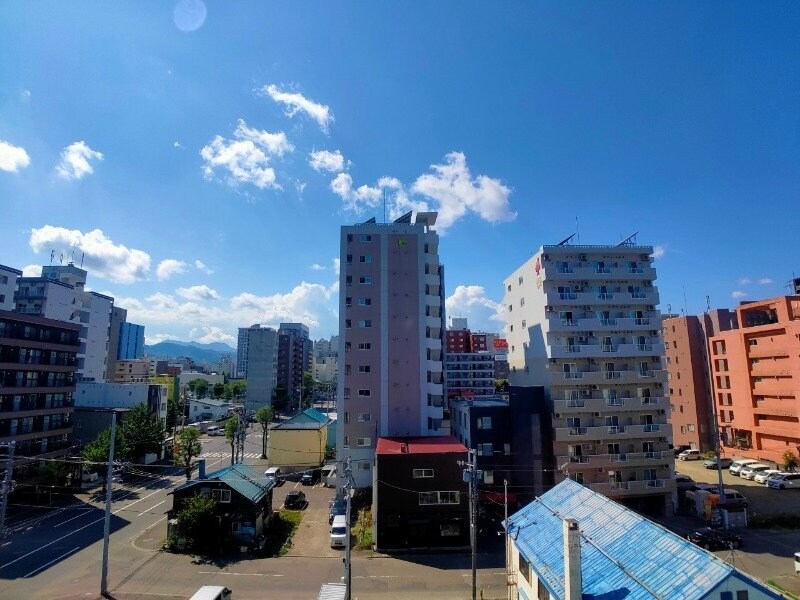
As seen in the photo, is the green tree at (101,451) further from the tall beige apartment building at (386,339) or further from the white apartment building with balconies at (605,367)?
the white apartment building with balconies at (605,367)

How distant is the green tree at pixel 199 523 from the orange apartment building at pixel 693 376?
60.1m

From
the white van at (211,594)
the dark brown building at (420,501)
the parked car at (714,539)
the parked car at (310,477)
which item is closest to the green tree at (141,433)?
the parked car at (310,477)

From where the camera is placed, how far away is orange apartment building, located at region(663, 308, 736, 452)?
63.1 m

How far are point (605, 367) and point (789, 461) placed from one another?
29896 millimetres

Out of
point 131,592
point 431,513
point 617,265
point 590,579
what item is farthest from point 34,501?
point 617,265

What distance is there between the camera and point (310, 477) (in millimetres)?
49531

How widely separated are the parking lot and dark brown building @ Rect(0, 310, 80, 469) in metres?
66.5

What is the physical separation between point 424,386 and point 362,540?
1683 centimetres

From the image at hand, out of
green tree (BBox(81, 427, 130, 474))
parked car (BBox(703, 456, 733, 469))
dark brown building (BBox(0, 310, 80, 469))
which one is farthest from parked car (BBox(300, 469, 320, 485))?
parked car (BBox(703, 456, 733, 469))

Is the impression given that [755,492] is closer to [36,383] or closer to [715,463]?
[715,463]

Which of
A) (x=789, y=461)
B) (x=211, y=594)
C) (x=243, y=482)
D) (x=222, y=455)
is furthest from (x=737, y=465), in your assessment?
(x=222, y=455)

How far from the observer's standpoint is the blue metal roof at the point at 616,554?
1334 centimetres

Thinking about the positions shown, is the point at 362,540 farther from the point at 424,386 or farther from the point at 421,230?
the point at 421,230

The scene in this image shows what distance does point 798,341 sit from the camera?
5053 cm
